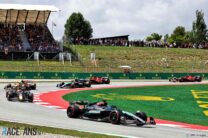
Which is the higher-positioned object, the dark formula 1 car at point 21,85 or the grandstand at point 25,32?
the grandstand at point 25,32

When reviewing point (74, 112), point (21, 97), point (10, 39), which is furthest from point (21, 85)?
point (10, 39)

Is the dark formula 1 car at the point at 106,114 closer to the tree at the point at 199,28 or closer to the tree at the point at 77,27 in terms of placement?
the tree at the point at 199,28

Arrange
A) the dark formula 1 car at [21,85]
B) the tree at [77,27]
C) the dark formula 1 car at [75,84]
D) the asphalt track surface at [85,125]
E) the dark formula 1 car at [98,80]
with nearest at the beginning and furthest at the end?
the asphalt track surface at [85,125] → the dark formula 1 car at [21,85] → the dark formula 1 car at [75,84] → the dark formula 1 car at [98,80] → the tree at [77,27]

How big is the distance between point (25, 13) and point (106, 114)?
174 ft

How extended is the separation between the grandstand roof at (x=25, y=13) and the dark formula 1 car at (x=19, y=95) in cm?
3956

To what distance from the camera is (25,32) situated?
6869 centimetres

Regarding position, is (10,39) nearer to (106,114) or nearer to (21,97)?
(21,97)

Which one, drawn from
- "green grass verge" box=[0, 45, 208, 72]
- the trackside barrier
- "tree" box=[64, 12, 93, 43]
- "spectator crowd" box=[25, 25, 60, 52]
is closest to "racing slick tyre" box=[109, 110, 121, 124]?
the trackside barrier

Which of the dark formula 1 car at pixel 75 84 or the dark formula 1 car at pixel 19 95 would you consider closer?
the dark formula 1 car at pixel 19 95

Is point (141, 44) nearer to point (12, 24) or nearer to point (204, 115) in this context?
point (12, 24)

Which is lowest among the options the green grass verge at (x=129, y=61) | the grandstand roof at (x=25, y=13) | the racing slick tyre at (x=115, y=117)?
the racing slick tyre at (x=115, y=117)

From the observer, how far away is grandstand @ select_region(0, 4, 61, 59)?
6309cm

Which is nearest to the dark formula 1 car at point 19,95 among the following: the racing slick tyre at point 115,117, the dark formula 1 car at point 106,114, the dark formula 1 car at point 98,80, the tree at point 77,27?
the dark formula 1 car at point 106,114

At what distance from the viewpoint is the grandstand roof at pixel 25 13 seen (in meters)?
67.9
